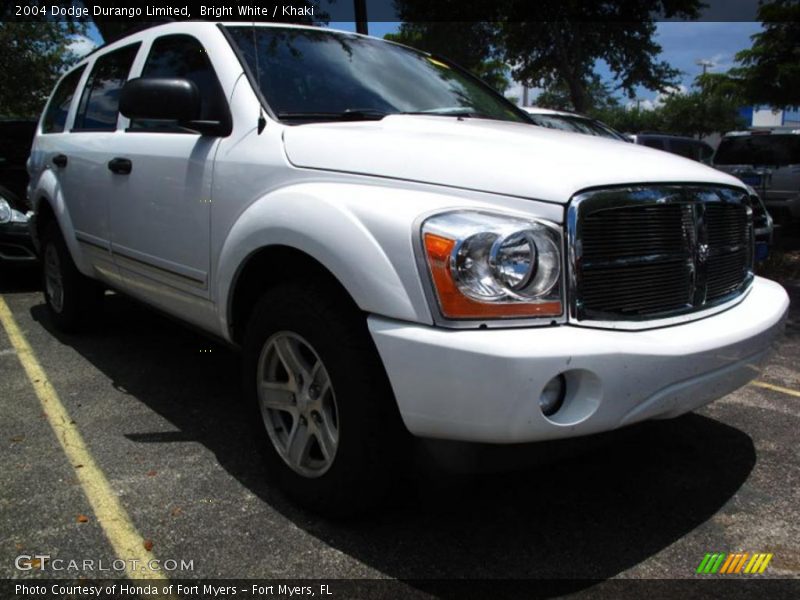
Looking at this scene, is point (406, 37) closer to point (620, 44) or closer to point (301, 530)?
point (620, 44)

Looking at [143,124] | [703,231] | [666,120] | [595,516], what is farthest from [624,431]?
[666,120]

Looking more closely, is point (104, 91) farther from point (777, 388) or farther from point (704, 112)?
point (704, 112)

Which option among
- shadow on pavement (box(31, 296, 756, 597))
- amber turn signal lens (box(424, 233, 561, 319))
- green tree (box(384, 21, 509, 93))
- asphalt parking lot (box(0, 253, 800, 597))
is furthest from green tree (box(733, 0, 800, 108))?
amber turn signal lens (box(424, 233, 561, 319))

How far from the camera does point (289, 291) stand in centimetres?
248

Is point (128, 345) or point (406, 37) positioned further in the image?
point (406, 37)

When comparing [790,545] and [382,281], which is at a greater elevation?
[382,281]

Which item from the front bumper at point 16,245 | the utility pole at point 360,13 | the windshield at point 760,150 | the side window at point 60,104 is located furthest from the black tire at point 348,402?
the windshield at point 760,150

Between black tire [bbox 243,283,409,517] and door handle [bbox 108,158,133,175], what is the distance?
1471 mm

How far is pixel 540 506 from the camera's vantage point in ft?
8.79

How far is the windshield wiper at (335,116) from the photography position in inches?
112

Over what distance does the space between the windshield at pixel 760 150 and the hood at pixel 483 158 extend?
397 inches

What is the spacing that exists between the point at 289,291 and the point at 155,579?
1.03m

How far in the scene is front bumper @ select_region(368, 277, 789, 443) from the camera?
6.34 feet

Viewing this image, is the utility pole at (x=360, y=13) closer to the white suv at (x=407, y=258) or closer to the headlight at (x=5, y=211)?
the headlight at (x=5, y=211)
